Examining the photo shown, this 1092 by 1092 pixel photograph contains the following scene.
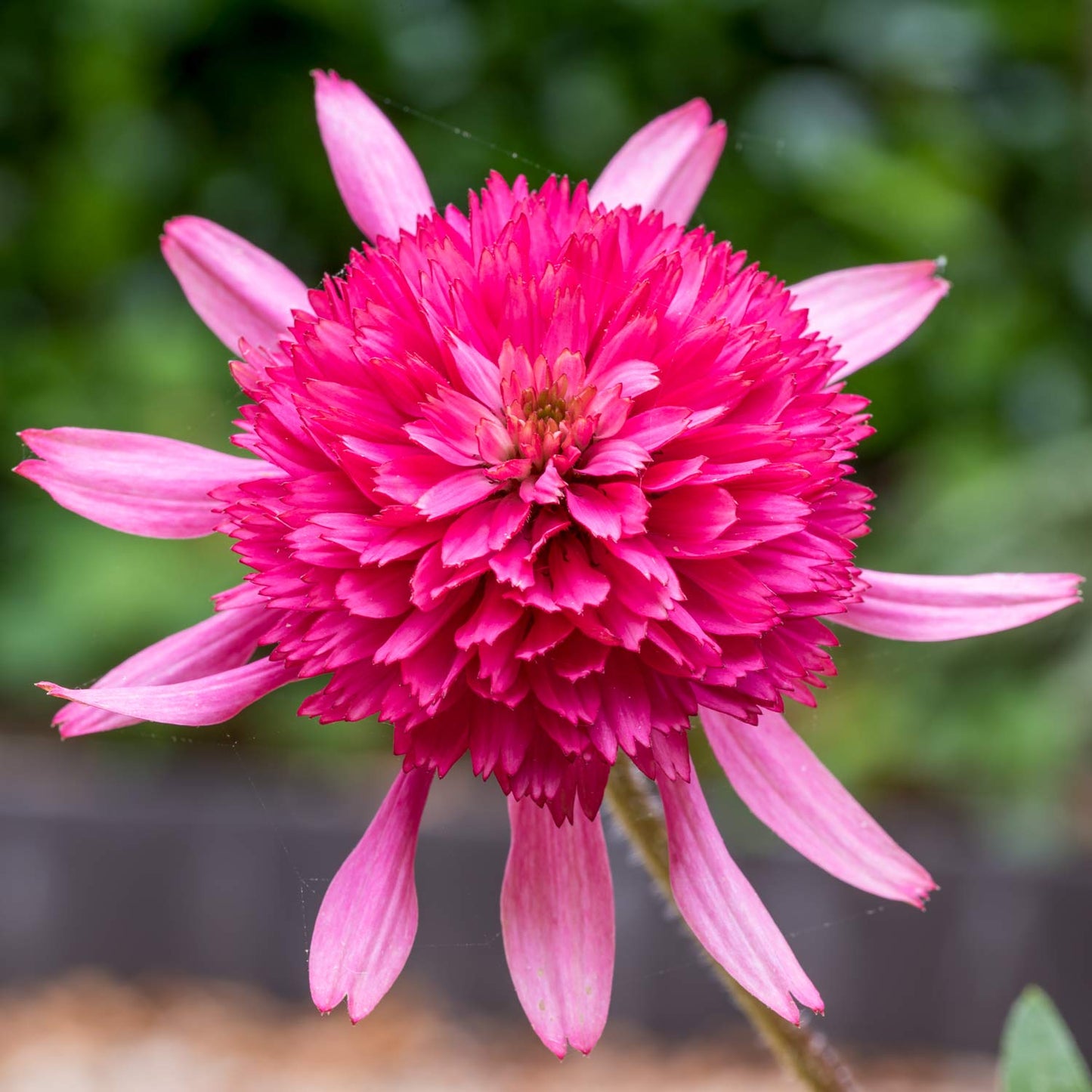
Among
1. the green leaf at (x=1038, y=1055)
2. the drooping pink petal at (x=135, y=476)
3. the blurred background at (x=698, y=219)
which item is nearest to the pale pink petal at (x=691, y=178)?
the drooping pink petal at (x=135, y=476)

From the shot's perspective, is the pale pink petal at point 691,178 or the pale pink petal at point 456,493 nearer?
the pale pink petal at point 456,493

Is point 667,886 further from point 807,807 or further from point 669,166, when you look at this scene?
point 669,166

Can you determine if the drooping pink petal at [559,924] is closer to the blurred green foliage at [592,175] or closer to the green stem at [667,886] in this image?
the green stem at [667,886]

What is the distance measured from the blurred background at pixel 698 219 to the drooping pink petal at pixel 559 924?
106 cm

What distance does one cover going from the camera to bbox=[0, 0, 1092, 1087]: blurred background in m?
1.55

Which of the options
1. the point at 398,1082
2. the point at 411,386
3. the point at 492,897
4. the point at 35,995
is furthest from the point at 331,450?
the point at 35,995

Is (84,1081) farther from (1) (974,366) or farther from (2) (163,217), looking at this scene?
(1) (974,366)

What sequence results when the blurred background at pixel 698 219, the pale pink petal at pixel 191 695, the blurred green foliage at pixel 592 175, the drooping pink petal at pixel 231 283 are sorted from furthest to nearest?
the blurred green foliage at pixel 592 175
the blurred background at pixel 698 219
the drooping pink petal at pixel 231 283
the pale pink petal at pixel 191 695

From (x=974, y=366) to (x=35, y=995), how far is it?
1.50 metres

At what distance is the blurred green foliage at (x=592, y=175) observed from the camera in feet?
5.45

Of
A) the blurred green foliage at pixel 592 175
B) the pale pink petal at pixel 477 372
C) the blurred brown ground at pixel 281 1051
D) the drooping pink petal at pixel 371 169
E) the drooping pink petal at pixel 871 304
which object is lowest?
the blurred brown ground at pixel 281 1051

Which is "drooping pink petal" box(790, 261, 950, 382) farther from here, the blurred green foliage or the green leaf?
the blurred green foliage

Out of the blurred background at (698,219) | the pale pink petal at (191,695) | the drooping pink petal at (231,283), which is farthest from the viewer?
the blurred background at (698,219)

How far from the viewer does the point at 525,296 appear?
443 mm
